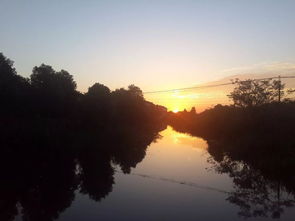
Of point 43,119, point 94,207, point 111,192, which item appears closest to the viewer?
point 94,207

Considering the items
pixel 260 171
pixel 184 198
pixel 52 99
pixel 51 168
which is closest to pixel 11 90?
pixel 52 99

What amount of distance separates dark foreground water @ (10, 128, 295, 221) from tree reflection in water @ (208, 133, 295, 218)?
5cm

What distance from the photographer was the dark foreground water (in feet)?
57.5

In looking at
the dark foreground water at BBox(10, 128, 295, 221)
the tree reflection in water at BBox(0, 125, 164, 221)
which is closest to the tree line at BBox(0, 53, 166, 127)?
the tree reflection in water at BBox(0, 125, 164, 221)

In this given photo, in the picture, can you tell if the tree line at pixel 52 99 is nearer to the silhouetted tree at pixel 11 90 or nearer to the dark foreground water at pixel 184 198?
the silhouetted tree at pixel 11 90

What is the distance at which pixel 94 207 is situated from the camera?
61.9 feet

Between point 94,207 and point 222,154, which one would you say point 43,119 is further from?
point 94,207

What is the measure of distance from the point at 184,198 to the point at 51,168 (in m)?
12.3

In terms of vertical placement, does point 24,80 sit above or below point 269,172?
above

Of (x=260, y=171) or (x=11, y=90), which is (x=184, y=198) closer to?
(x=260, y=171)

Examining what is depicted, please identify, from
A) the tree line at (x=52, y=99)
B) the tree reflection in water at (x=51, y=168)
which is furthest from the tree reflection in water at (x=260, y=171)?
the tree line at (x=52, y=99)

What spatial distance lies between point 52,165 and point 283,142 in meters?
20.0

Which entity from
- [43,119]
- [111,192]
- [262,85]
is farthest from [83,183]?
[262,85]

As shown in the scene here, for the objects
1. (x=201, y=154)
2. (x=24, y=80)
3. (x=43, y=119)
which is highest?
(x=24, y=80)
